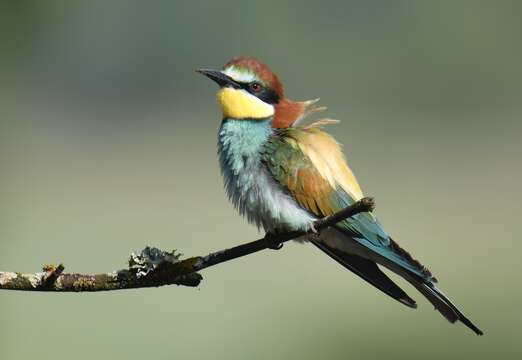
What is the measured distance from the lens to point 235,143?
1.99 metres

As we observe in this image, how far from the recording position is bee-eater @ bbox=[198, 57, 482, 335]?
6.37ft

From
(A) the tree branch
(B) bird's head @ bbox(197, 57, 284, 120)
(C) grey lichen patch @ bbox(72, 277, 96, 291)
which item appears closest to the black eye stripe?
(B) bird's head @ bbox(197, 57, 284, 120)

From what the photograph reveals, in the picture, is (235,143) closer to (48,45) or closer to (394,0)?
(48,45)

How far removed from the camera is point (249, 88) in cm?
199

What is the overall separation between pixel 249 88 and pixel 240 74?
1.4 inches

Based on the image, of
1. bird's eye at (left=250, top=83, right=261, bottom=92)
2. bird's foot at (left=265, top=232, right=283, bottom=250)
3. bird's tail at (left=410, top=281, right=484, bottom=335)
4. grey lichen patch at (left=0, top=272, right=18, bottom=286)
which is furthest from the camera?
bird's eye at (left=250, top=83, right=261, bottom=92)

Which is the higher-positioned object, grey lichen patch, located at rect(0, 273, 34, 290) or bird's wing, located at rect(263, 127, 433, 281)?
bird's wing, located at rect(263, 127, 433, 281)

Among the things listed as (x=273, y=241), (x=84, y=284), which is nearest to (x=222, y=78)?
(x=273, y=241)

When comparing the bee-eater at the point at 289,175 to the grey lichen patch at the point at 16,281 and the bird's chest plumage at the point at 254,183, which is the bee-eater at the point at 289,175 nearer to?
the bird's chest plumage at the point at 254,183

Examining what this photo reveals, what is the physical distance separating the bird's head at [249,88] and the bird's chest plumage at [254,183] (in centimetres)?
2

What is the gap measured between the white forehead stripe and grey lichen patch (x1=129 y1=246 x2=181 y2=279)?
0.56 meters

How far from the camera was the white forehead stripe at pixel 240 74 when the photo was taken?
200 centimetres

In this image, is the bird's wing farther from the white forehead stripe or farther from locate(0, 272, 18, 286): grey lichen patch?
locate(0, 272, 18, 286): grey lichen patch

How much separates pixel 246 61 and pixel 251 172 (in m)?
0.21
